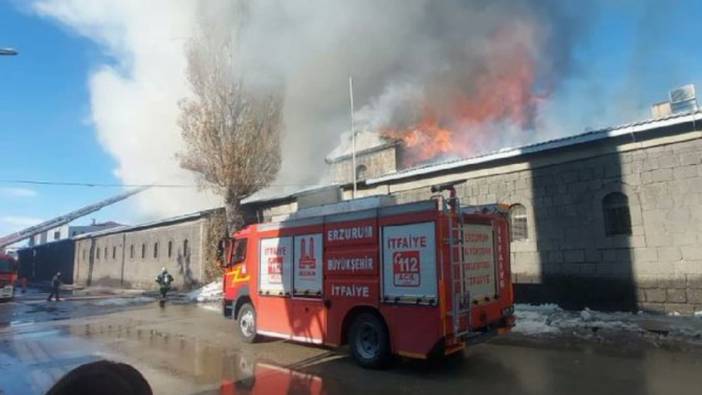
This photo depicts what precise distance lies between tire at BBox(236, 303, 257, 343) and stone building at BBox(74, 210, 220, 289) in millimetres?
16371

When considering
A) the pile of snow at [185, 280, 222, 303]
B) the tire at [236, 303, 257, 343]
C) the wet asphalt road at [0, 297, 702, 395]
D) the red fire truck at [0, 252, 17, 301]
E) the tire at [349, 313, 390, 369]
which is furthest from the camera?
the red fire truck at [0, 252, 17, 301]

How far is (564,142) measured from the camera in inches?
514

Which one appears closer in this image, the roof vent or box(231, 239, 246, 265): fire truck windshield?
box(231, 239, 246, 265): fire truck windshield

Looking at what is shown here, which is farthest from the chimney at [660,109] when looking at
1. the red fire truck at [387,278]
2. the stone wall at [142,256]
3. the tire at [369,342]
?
the stone wall at [142,256]

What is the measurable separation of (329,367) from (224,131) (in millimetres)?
16165

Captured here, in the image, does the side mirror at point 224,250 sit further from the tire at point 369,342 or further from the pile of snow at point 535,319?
the pile of snow at point 535,319

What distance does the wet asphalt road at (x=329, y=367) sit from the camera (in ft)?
21.5

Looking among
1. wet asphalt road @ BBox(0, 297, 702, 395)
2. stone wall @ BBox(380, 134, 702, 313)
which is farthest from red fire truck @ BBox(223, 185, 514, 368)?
stone wall @ BBox(380, 134, 702, 313)

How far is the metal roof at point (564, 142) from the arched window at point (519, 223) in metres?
1.58

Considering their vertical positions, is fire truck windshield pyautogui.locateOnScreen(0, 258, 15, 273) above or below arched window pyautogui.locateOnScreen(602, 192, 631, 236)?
below

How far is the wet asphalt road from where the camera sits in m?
6.56

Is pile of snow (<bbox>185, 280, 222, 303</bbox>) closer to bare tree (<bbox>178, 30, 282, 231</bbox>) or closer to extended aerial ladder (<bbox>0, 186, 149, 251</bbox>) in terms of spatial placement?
bare tree (<bbox>178, 30, 282, 231</bbox>)

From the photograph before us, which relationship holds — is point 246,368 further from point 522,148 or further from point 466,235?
point 522,148

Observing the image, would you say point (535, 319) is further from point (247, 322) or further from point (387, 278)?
point (247, 322)
